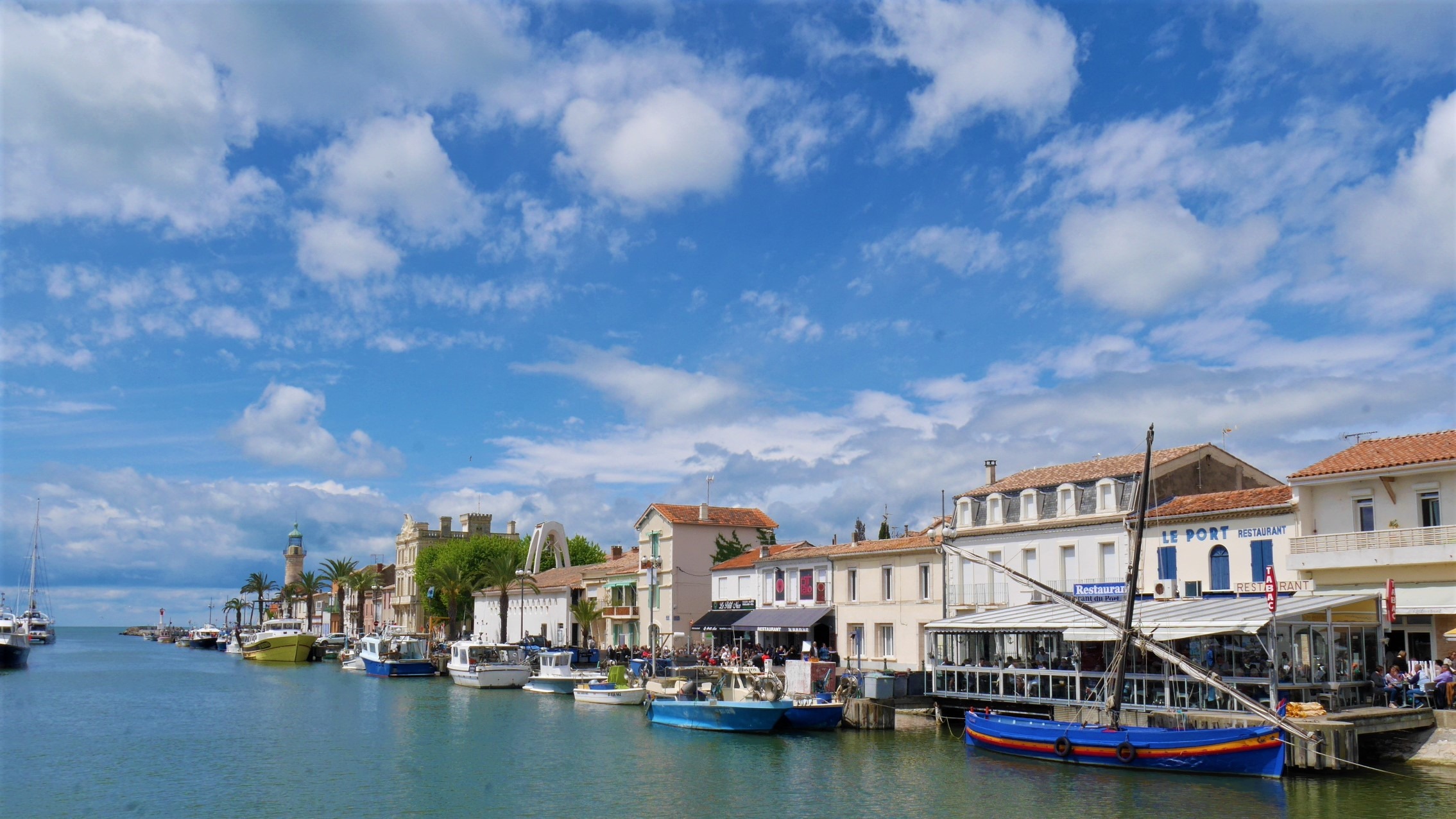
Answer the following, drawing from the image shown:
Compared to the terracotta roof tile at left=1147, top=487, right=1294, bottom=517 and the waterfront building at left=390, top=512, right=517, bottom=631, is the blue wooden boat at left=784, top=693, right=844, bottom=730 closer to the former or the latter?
the terracotta roof tile at left=1147, top=487, right=1294, bottom=517

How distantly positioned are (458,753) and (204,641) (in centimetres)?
14216

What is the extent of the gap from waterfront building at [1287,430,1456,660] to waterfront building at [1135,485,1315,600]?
34.4 inches

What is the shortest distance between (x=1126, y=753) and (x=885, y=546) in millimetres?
23625

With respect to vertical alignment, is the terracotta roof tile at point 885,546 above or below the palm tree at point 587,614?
above

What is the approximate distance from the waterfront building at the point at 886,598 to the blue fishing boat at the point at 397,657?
33977 mm

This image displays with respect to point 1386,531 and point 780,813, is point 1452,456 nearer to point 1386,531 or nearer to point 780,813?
point 1386,531

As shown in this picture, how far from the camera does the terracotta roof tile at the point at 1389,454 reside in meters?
36.2

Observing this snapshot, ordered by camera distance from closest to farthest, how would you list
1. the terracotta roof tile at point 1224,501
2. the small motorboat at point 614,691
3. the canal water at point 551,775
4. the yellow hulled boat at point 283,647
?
1. the canal water at point 551,775
2. the terracotta roof tile at point 1224,501
3. the small motorboat at point 614,691
4. the yellow hulled boat at point 283,647

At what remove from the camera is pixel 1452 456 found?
35.1 metres

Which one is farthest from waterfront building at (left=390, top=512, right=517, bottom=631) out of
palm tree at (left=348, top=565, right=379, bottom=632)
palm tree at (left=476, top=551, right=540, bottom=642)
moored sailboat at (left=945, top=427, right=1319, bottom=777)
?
moored sailboat at (left=945, top=427, right=1319, bottom=777)

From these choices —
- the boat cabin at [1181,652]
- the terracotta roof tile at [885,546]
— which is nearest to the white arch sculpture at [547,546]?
the terracotta roof tile at [885,546]

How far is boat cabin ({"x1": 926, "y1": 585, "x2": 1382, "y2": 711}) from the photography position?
33.6 metres

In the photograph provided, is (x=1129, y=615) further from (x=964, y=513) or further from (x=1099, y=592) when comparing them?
(x=964, y=513)

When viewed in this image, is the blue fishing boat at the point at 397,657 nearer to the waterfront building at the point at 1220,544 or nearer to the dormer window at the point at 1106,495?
the dormer window at the point at 1106,495
